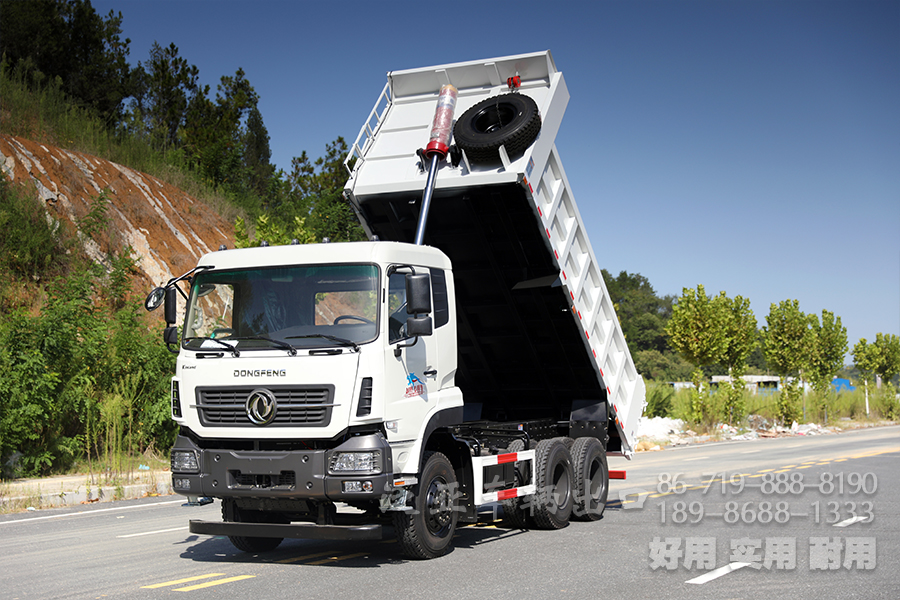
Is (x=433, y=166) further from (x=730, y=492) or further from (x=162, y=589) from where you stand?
(x=730, y=492)

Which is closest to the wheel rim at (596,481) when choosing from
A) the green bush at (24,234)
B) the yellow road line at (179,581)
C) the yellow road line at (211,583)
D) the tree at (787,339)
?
the yellow road line at (211,583)

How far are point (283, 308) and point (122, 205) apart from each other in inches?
775

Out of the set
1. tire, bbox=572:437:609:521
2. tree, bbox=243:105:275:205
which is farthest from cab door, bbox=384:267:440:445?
tree, bbox=243:105:275:205

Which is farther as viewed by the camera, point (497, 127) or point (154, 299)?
point (497, 127)

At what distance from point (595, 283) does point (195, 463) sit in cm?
551

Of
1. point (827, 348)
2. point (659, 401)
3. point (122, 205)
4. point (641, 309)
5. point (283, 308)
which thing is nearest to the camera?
point (283, 308)

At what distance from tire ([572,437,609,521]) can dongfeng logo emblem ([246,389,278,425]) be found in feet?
14.8

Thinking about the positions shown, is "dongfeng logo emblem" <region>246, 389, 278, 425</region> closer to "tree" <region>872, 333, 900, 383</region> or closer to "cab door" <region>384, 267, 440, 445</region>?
"cab door" <region>384, 267, 440, 445</region>

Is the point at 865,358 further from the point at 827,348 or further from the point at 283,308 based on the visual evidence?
the point at 283,308

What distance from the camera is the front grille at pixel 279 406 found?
700cm

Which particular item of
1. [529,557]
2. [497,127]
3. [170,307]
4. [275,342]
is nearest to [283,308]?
[275,342]

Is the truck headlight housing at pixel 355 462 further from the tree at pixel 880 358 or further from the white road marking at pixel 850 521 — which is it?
the tree at pixel 880 358

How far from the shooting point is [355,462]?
22.9 ft

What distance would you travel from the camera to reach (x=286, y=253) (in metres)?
7.88
